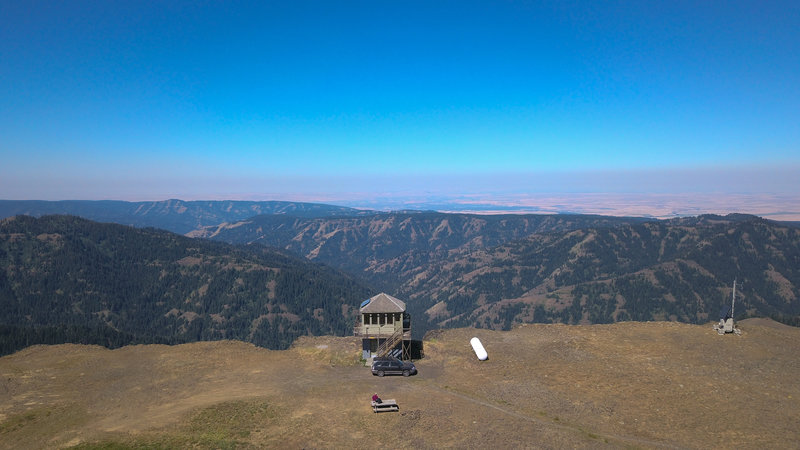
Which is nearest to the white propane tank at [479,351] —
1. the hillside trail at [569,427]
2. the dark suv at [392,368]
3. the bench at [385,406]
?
the dark suv at [392,368]

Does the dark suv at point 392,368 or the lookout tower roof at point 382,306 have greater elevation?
the lookout tower roof at point 382,306

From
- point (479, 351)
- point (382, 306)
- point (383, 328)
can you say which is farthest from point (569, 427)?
point (382, 306)

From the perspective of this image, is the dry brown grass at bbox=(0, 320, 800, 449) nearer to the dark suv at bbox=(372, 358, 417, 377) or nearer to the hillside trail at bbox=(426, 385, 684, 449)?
the hillside trail at bbox=(426, 385, 684, 449)

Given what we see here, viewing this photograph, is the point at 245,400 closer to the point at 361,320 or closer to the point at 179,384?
the point at 179,384

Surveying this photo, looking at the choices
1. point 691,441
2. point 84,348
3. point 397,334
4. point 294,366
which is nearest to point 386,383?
point 397,334

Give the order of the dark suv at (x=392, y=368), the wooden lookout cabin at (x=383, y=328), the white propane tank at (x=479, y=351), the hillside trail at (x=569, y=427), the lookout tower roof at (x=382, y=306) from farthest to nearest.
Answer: the lookout tower roof at (x=382, y=306) < the wooden lookout cabin at (x=383, y=328) < the white propane tank at (x=479, y=351) < the dark suv at (x=392, y=368) < the hillside trail at (x=569, y=427)

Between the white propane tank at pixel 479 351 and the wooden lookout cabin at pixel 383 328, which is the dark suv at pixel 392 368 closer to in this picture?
the wooden lookout cabin at pixel 383 328

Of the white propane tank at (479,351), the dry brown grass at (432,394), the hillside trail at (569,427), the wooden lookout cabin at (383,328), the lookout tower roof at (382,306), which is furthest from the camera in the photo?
the lookout tower roof at (382,306)
